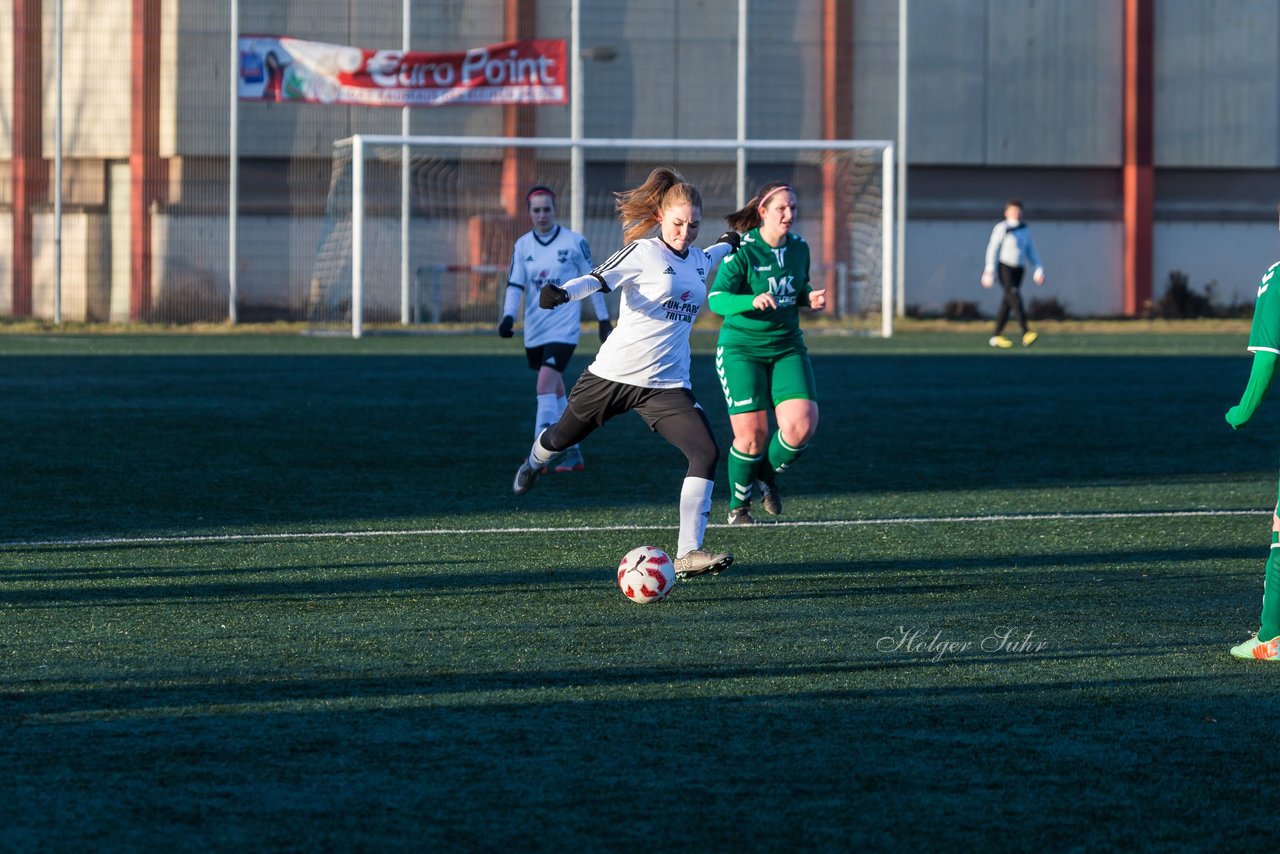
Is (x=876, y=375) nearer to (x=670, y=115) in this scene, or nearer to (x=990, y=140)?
(x=670, y=115)

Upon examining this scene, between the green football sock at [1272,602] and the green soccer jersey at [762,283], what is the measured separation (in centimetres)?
332

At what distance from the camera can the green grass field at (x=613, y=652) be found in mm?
4238

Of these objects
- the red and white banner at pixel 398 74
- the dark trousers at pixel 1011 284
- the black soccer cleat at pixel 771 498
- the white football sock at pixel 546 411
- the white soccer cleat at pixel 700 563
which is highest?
the red and white banner at pixel 398 74

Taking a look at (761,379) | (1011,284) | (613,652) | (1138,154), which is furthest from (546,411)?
(1138,154)

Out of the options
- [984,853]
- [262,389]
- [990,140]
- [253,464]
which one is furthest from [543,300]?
[990,140]

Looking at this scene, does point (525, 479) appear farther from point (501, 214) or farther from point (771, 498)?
point (501, 214)

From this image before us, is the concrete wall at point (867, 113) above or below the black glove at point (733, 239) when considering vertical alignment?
above

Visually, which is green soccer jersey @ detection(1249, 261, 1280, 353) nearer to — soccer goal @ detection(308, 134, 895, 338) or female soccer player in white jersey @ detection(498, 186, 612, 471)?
female soccer player in white jersey @ detection(498, 186, 612, 471)

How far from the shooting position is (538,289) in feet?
40.5

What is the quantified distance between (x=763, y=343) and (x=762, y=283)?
0.39 meters

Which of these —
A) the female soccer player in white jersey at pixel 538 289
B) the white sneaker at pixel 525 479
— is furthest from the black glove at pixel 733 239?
the female soccer player in white jersey at pixel 538 289

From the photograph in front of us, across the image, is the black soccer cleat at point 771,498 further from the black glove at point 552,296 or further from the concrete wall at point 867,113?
the concrete wall at point 867,113

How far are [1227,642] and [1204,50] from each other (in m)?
33.9

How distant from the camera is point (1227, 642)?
20.7 ft
